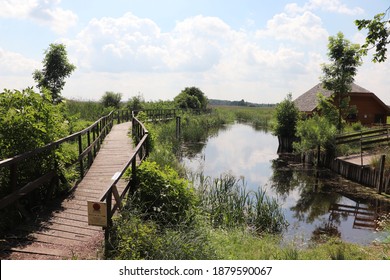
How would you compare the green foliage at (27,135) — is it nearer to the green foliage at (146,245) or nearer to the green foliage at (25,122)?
the green foliage at (25,122)

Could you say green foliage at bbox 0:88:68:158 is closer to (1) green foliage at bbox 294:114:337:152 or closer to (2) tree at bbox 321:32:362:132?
(1) green foliage at bbox 294:114:337:152

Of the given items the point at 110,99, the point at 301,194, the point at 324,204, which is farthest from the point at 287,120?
the point at 110,99

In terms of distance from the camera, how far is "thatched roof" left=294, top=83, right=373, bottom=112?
114ft

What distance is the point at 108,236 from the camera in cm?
510

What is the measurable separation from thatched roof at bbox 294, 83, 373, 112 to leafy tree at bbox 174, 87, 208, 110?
65.8 ft

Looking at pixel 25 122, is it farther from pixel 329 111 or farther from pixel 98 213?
pixel 329 111

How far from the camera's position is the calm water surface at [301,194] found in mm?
11289

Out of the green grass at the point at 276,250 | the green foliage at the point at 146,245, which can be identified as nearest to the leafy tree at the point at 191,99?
the green grass at the point at 276,250

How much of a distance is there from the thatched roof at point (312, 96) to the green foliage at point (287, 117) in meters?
4.43

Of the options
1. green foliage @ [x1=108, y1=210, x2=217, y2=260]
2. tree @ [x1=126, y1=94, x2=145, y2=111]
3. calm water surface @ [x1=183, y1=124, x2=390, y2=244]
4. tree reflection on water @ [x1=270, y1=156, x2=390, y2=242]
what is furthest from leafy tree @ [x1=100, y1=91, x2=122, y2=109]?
green foliage @ [x1=108, y1=210, x2=217, y2=260]

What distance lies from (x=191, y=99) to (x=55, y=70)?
34861 millimetres
